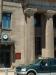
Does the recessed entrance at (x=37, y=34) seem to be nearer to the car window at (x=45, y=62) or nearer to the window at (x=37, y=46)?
the window at (x=37, y=46)

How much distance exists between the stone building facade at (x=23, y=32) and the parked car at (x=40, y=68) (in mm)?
15588

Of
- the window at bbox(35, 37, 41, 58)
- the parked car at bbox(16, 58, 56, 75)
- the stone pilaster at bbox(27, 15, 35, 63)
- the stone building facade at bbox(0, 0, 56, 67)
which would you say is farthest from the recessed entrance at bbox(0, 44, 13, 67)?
the parked car at bbox(16, 58, 56, 75)

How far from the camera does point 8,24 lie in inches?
1864

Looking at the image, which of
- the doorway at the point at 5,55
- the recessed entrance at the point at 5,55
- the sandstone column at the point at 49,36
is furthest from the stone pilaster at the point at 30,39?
the doorway at the point at 5,55

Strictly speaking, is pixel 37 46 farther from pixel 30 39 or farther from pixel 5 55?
pixel 5 55

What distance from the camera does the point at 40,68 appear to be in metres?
30.4

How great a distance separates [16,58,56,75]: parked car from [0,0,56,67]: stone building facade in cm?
1559

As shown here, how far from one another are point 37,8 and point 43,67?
17.9 metres

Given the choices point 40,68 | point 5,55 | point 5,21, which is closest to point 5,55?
point 5,55

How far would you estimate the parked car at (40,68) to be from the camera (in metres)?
30.0

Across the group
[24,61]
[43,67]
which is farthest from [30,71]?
[24,61]

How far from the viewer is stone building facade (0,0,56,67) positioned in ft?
153

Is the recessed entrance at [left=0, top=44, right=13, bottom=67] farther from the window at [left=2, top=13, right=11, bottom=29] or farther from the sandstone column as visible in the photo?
the sandstone column

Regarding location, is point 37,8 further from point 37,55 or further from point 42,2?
point 37,55
